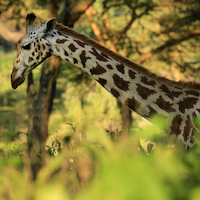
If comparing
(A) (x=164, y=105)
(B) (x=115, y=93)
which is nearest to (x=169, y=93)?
(A) (x=164, y=105)

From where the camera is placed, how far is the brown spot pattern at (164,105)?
3584 mm

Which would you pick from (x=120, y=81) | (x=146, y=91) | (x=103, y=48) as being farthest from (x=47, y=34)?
(x=146, y=91)

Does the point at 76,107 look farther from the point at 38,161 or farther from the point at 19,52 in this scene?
the point at 19,52

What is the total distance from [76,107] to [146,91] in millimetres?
1558

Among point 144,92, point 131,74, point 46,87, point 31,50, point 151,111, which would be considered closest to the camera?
point 151,111

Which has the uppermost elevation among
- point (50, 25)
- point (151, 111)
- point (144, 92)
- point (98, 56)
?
point (50, 25)

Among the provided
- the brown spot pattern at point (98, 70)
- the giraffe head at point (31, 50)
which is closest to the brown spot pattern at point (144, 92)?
the brown spot pattern at point (98, 70)

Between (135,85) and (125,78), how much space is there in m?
0.16

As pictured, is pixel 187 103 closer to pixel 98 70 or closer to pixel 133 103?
pixel 133 103

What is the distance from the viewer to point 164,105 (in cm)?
361

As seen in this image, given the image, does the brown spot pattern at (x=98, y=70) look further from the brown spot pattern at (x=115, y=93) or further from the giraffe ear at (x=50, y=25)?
the giraffe ear at (x=50, y=25)

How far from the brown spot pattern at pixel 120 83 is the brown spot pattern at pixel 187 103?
69 cm

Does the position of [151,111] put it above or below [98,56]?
below

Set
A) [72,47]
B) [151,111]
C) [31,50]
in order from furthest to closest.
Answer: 1. [31,50]
2. [72,47]
3. [151,111]
